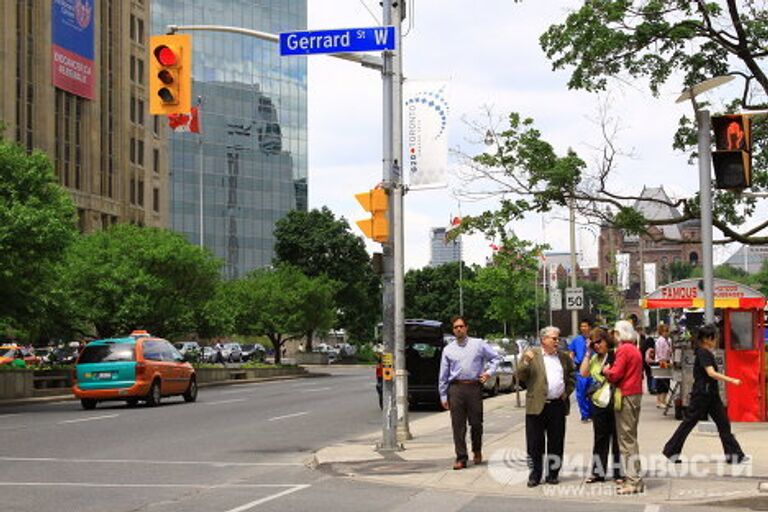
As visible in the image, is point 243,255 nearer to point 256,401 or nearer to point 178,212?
point 178,212

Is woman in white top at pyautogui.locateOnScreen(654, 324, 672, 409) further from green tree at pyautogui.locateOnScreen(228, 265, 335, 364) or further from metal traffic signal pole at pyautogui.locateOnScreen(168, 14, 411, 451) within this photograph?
green tree at pyautogui.locateOnScreen(228, 265, 335, 364)

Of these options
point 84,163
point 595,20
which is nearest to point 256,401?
point 595,20

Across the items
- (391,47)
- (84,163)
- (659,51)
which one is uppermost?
(84,163)

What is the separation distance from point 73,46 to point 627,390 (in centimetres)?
7064

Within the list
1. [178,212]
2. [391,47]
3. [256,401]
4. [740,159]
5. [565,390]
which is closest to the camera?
[565,390]

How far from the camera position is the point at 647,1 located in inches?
918

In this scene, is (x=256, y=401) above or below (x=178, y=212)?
below

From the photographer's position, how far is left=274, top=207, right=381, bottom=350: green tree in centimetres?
8775

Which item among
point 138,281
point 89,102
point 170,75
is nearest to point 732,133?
point 170,75

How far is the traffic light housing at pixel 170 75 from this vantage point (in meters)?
15.8

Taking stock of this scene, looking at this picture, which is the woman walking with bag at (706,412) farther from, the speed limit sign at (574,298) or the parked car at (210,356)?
the parked car at (210,356)

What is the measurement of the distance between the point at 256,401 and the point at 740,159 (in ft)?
67.8

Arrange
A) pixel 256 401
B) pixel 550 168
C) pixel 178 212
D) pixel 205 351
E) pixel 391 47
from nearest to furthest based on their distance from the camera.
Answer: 1. pixel 391 47
2. pixel 550 168
3. pixel 256 401
4. pixel 205 351
5. pixel 178 212

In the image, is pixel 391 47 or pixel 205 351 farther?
pixel 205 351
